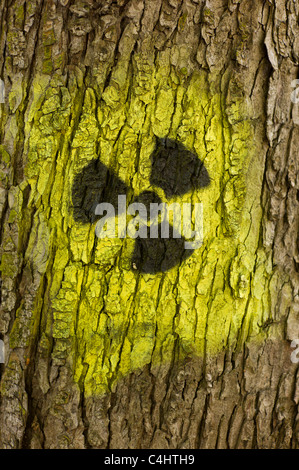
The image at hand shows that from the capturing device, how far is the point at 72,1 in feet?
5.09

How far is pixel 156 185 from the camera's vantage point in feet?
5.26

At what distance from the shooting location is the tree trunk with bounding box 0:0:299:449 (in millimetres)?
1573

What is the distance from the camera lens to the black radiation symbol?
1.59 m

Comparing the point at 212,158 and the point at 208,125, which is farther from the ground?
the point at 208,125

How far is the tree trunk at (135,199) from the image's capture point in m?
1.57

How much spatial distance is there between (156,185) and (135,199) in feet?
0.33

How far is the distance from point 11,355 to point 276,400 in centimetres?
114

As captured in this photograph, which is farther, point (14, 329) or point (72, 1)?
point (14, 329)

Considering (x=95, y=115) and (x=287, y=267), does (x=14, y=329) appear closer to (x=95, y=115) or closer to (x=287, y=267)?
(x=95, y=115)

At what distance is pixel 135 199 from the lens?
5.24 ft

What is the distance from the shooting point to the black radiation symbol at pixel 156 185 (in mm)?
1591

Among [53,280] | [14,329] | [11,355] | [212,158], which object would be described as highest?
[212,158]

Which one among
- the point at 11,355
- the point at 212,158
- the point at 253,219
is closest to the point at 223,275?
the point at 253,219

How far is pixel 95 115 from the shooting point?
1575 millimetres
